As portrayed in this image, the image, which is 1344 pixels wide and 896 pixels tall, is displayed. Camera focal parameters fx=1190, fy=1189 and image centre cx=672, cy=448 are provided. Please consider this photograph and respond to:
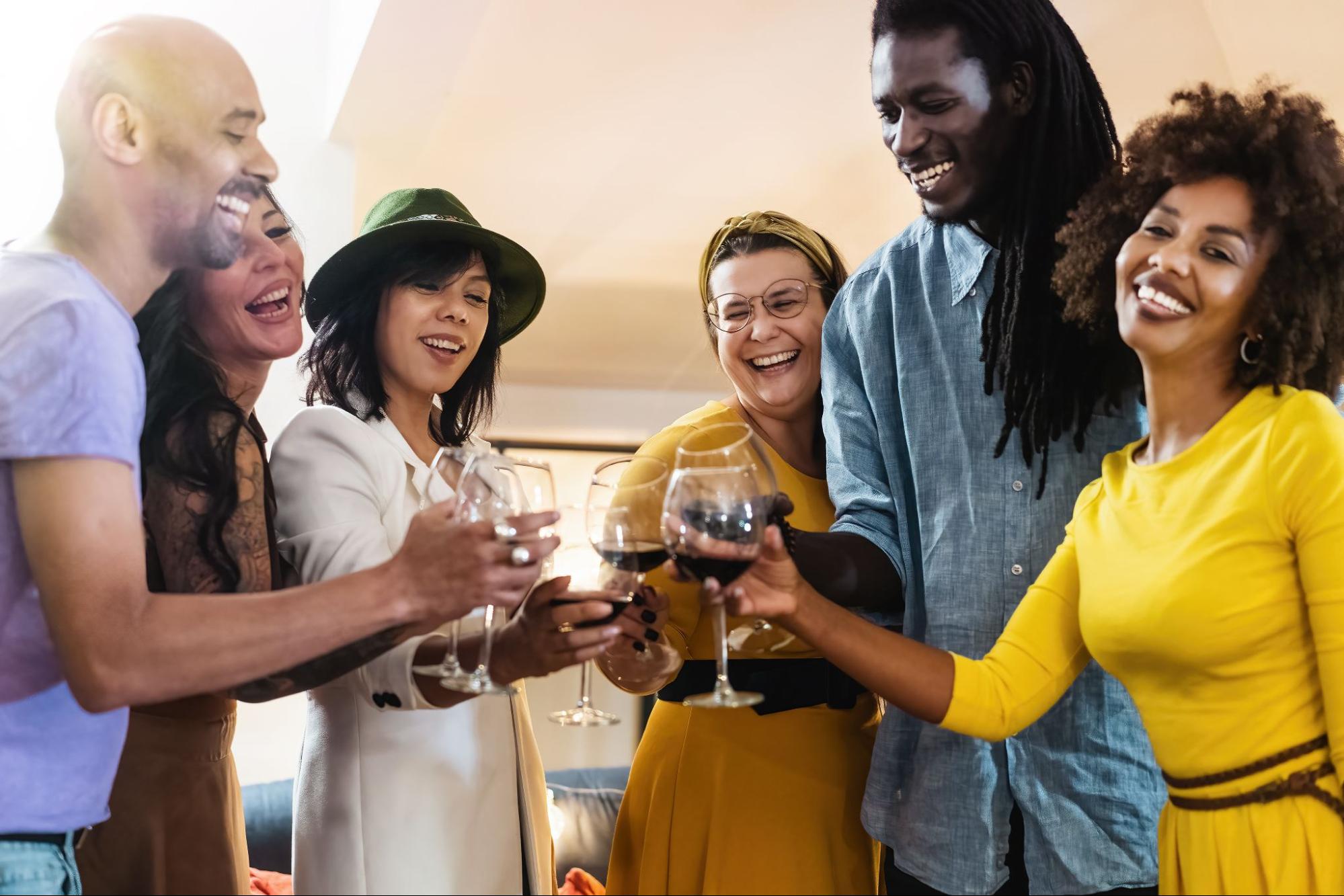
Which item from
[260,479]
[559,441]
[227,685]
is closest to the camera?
[227,685]

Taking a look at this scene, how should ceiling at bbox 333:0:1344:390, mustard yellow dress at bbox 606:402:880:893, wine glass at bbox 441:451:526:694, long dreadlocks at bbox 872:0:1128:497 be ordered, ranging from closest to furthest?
wine glass at bbox 441:451:526:694 → long dreadlocks at bbox 872:0:1128:497 → mustard yellow dress at bbox 606:402:880:893 → ceiling at bbox 333:0:1344:390

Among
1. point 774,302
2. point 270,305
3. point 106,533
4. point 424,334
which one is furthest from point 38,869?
point 774,302

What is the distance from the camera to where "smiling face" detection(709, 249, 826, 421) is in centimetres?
230

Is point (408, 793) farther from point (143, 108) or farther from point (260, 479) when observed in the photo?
point (143, 108)

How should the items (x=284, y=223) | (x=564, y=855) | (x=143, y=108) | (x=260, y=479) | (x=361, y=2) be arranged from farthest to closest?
(x=564, y=855)
(x=361, y=2)
(x=284, y=223)
(x=260, y=479)
(x=143, y=108)

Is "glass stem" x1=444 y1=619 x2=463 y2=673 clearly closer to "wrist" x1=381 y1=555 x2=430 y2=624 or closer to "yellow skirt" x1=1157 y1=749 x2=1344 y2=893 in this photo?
"wrist" x1=381 y1=555 x2=430 y2=624

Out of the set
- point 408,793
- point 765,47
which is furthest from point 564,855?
point 408,793

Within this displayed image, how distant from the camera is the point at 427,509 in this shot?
1320 millimetres

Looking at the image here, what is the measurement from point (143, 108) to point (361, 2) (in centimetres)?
237

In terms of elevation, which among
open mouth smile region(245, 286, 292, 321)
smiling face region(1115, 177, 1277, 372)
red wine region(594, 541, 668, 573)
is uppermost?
open mouth smile region(245, 286, 292, 321)

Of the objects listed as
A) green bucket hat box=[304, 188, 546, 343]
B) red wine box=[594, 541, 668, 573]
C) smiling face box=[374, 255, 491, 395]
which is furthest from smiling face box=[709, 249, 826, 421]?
red wine box=[594, 541, 668, 573]

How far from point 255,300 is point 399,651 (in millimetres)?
551

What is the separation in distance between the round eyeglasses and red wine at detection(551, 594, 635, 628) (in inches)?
39.3

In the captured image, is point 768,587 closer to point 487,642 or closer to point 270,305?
point 487,642
